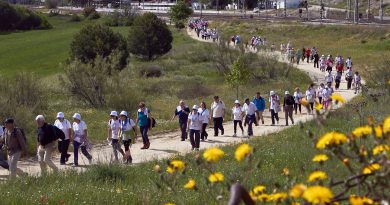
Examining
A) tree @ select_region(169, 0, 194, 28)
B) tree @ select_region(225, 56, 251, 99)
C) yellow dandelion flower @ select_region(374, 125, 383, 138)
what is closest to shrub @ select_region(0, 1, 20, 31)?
tree @ select_region(169, 0, 194, 28)

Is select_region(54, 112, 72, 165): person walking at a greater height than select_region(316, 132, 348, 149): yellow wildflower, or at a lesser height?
lesser

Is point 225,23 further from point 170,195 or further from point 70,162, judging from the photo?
point 170,195

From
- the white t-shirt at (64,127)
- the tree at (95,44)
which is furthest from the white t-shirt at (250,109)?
the tree at (95,44)

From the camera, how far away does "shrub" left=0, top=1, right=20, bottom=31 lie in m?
101

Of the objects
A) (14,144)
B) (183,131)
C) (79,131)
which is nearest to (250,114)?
(183,131)

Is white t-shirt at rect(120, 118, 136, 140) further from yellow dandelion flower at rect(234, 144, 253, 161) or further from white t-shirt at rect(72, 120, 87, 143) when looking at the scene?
yellow dandelion flower at rect(234, 144, 253, 161)

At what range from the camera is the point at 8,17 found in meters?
103

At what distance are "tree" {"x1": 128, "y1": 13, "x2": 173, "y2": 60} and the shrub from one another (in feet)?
140

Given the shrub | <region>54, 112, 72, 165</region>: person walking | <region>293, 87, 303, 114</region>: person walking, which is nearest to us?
<region>54, 112, 72, 165</region>: person walking

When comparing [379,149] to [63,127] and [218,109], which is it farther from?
[218,109]

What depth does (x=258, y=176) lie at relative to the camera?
10750mm

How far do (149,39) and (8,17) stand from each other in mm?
46912

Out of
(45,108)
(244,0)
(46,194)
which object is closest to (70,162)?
(46,194)

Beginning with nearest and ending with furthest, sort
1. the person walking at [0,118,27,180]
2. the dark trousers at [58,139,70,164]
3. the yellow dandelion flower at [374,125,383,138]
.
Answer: the yellow dandelion flower at [374,125,383,138] < the person walking at [0,118,27,180] < the dark trousers at [58,139,70,164]
